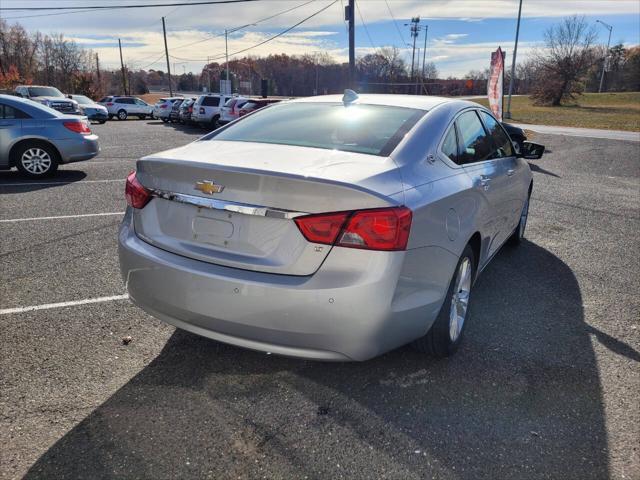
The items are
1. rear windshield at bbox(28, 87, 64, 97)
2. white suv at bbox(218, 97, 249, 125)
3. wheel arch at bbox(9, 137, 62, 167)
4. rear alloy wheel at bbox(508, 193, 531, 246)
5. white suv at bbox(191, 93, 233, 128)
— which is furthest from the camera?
rear windshield at bbox(28, 87, 64, 97)

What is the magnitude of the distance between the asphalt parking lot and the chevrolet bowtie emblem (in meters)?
1.09

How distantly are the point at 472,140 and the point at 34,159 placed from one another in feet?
28.1

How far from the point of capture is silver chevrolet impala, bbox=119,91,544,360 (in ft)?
7.84

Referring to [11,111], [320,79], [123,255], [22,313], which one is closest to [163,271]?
[123,255]

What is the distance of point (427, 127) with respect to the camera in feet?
10.5

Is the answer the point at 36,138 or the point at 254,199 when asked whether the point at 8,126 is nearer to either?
the point at 36,138

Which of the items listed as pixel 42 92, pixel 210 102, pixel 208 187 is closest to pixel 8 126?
pixel 208 187

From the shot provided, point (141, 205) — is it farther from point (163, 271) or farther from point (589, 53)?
point (589, 53)

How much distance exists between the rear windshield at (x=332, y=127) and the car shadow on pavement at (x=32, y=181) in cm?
648

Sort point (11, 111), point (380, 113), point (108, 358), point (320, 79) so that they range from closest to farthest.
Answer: point (108, 358) < point (380, 113) < point (11, 111) < point (320, 79)

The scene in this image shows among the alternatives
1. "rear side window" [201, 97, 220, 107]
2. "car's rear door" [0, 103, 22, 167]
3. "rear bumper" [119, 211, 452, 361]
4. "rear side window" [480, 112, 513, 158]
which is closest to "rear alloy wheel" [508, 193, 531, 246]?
"rear side window" [480, 112, 513, 158]

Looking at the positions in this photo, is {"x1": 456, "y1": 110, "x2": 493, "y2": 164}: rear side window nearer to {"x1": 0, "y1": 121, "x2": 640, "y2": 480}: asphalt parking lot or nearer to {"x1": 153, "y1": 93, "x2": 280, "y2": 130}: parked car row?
{"x1": 0, "y1": 121, "x2": 640, "y2": 480}: asphalt parking lot

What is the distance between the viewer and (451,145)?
3369 millimetres

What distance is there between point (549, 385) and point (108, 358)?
261 centimetres
